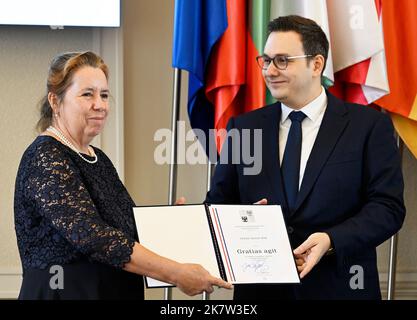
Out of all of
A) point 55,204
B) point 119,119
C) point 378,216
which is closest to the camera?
point 55,204

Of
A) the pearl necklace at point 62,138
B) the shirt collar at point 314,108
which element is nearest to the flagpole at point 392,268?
the shirt collar at point 314,108

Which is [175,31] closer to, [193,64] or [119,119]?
[193,64]

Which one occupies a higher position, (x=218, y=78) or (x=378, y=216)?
(x=218, y=78)

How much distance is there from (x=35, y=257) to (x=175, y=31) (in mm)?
1717

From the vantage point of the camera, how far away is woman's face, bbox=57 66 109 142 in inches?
99.0

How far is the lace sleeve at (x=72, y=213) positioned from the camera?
2.29m

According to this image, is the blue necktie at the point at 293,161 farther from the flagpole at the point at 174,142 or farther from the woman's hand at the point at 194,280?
the flagpole at the point at 174,142

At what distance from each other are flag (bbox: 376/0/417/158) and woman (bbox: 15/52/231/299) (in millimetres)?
1714

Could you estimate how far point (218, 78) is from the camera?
378 cm

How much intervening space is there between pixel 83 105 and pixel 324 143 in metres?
0.82

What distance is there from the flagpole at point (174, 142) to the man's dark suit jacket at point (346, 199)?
4.10 ft
